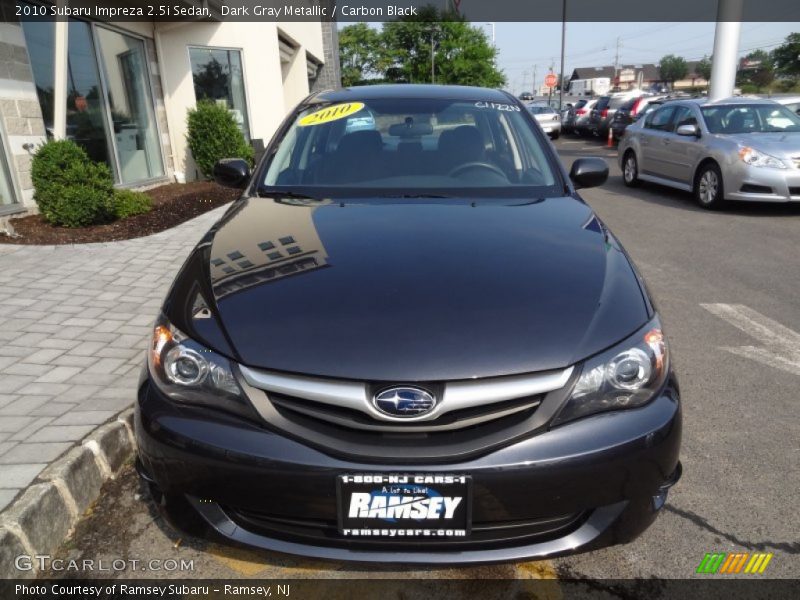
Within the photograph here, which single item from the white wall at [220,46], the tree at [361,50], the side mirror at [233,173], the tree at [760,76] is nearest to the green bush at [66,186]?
the side mirror at [233,173]

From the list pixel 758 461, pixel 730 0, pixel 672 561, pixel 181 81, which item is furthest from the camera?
pixel 730 0

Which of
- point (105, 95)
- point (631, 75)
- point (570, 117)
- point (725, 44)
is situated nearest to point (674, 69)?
point (631, 75)

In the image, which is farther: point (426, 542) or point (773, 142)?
point (773, 142)

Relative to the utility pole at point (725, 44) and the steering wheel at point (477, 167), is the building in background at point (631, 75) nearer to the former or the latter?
the utility pole at point (725, 44)

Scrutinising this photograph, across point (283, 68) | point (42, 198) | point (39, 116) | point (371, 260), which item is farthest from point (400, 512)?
point (283, 68)

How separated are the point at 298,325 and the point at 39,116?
7.50 m

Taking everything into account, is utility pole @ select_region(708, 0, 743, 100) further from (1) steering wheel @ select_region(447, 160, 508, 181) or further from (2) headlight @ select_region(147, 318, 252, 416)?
(2) headlight @ select_region(147, 318, 252, 416)

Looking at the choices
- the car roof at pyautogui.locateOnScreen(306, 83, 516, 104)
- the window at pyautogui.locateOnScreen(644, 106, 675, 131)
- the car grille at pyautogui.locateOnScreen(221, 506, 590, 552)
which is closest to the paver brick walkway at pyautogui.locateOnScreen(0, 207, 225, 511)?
the car grille at pyautogui.locateOnScreen(221, 506, 590, 552)

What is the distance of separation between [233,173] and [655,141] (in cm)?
881

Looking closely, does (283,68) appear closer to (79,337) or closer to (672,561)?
(79,337)

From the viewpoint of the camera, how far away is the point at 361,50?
5094 cm

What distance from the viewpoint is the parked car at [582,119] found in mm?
25781

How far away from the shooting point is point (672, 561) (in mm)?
2152

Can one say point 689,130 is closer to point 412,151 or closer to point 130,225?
point 412,151
